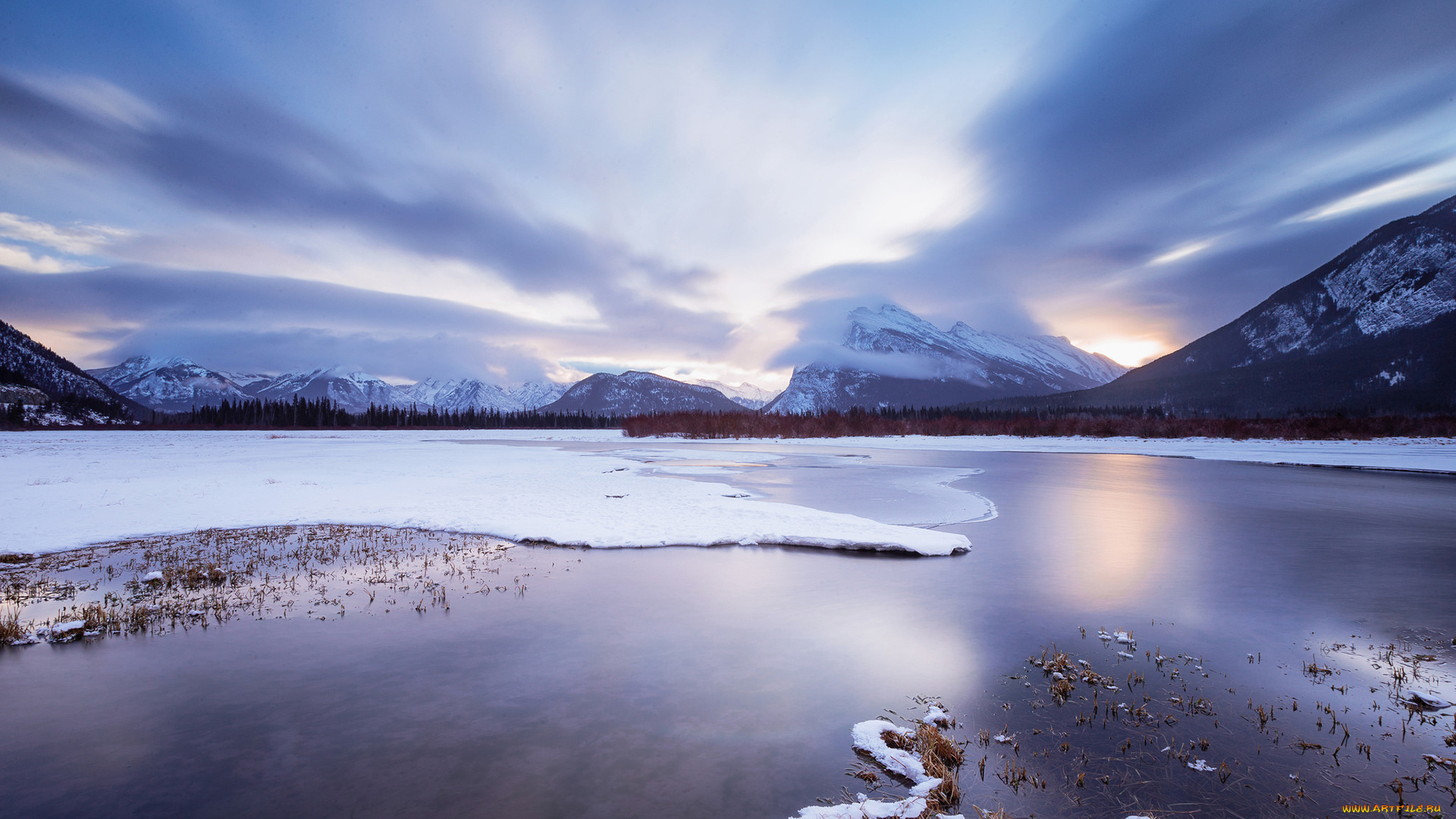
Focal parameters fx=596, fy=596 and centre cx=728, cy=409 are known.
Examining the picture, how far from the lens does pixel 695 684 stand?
841cm

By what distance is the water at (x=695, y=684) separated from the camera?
593cm

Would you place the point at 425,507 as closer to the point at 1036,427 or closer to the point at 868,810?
the point at 868,810

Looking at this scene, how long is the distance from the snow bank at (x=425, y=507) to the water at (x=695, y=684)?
6.64 feet

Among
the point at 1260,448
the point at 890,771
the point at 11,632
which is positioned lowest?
the point at 890,771

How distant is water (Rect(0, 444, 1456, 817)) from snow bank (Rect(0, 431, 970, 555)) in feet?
6.64

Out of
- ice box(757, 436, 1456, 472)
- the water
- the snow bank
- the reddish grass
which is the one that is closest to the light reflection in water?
the water

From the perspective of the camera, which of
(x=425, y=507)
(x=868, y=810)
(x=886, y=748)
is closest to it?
(x=868, y=810)

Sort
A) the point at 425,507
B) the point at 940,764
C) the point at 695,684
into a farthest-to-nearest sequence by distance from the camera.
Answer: the point at 425,507 → the point at 695,684 → the point at 940,764

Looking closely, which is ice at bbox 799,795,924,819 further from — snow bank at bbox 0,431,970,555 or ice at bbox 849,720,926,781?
snow bank at bbox 0,431,970,555

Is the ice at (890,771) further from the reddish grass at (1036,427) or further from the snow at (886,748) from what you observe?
the reddish grass at (1036,427)

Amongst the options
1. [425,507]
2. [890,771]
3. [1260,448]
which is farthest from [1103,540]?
[1260,448]

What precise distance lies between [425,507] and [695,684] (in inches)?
736

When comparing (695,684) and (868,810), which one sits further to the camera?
(695,684)

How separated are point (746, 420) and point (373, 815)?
125m
